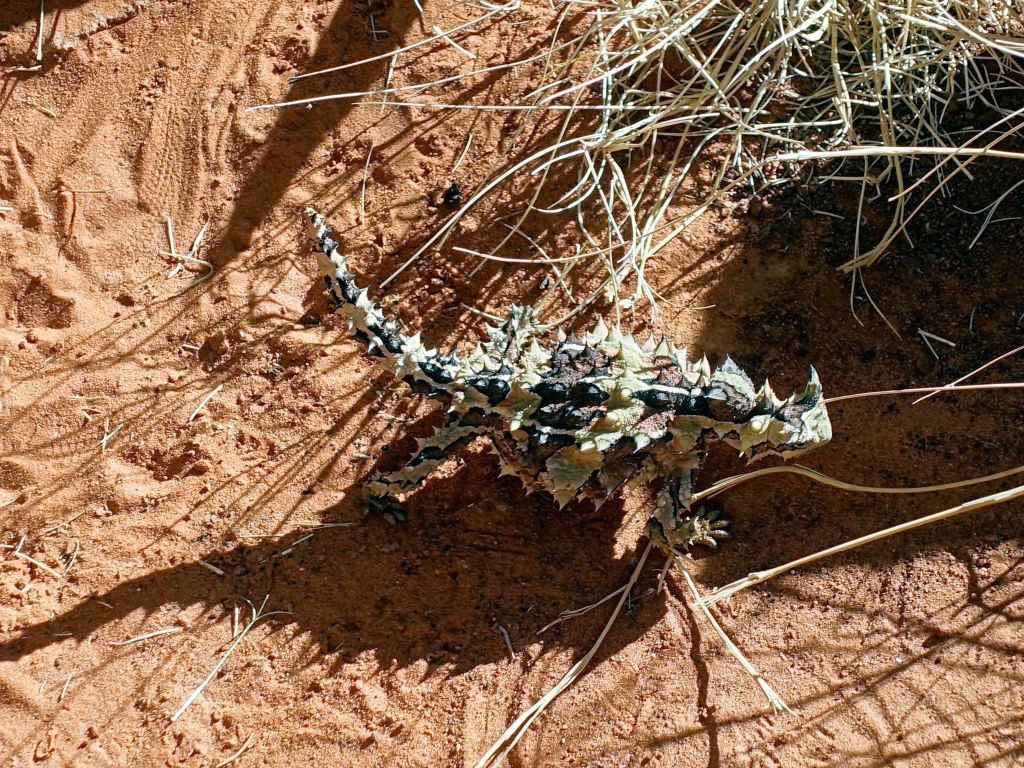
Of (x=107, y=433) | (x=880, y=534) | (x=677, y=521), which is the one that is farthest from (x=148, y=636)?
(x=880, y=534)

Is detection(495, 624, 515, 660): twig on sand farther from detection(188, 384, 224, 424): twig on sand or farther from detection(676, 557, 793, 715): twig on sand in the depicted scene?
detection(188, 384, 224, 424): twig on sand

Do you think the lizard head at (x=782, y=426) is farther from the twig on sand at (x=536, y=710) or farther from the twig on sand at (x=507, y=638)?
the twig on sand at (x=507, y=638)

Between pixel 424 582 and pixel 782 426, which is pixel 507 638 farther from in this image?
pixel 782 426

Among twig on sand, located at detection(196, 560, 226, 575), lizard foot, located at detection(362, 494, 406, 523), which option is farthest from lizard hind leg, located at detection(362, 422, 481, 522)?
twig on sand, located at detection(196, 560, 226, 575)

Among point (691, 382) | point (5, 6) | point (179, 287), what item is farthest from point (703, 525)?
point (5, 6)

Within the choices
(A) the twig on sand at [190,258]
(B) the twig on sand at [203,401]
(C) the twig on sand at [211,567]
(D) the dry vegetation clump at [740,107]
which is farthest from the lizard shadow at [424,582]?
(A) the twig on sand at [190,258]

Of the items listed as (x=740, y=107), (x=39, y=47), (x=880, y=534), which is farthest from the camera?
(x=39, y=47)

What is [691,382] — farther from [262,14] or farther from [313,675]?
[262,14]
